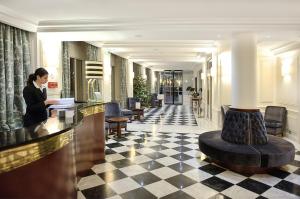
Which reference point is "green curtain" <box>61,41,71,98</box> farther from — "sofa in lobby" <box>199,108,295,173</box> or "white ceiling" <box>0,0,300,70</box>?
"sofa in lobby" <box>199,108,295,173</box>

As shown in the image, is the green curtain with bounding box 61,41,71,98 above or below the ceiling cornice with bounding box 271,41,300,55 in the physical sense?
below

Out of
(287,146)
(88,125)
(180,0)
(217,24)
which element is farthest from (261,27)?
(88,125)

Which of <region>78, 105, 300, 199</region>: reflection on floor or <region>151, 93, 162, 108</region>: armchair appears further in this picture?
<region>151, 93, 162, 108</region>: armchair

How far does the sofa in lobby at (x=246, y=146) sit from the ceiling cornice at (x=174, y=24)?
1.72 m

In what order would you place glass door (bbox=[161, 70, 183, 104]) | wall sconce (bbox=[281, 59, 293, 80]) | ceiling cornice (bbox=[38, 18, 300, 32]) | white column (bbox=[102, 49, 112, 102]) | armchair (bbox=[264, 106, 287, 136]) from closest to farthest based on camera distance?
1. ceiling cornice (bbox=[38, 18, 300, 32])
2. armchair (bbox=[264, 106, 287, 136])
3. wall sconce (bbox=[281, 59, 293, 80])
4. white column (bbox=[102, 49, 112, 102])
5. glass door (bbox=[161, 70, 183, 104])

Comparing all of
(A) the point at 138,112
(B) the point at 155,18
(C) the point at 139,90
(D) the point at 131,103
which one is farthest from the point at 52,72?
(C) the point at 139,90

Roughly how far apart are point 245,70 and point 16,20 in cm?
455

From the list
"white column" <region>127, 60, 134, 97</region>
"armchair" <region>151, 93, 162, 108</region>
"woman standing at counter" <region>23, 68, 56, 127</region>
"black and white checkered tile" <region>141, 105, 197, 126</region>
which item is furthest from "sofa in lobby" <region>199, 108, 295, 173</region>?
"armchair" <region>151, 93, 162, 108</region>

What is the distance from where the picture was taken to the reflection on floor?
326cm

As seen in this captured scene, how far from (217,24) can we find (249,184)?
3046 mm

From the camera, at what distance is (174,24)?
484 cm

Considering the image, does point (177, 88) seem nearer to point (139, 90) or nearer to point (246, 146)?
point (139, 90)

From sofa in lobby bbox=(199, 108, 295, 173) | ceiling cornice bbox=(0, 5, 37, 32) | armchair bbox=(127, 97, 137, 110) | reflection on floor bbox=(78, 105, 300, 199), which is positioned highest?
ceiling cornice bbox=(0, 5, 37, 32)

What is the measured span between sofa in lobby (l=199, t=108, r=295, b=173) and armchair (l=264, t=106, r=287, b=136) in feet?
6.98
